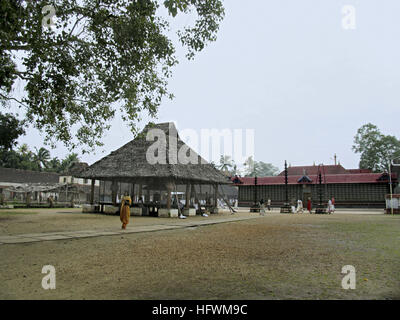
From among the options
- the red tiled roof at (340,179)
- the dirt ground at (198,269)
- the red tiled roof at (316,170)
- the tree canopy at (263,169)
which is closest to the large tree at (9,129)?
the dirt ground at (198,269)

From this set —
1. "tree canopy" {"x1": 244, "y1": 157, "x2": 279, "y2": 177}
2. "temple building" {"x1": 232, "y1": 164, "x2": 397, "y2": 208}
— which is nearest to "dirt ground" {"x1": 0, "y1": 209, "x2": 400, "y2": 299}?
→ "temple building" {"x1": 232, "y1": 164, "x2": 397, "y2": 208}

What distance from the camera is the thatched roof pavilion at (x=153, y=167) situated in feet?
61.7

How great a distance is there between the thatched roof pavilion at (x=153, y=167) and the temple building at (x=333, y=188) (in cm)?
1174

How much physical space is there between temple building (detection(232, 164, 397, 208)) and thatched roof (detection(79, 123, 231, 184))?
1151 cm

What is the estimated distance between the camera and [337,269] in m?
5.18

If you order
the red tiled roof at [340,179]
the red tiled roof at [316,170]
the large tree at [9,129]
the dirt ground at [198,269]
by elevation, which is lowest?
the dirt ground at [198,269]

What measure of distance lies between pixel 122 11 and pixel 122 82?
2.14m

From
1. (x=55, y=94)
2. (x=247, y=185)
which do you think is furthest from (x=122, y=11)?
(x=247, y=185)

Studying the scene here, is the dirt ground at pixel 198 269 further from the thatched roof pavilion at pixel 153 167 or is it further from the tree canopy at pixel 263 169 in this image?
the tree canopy at pixel 263 169

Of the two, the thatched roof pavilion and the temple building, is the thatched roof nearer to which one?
the thatched roof pavilion

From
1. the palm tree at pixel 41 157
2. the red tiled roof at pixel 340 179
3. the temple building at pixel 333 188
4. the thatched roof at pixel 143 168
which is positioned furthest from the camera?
the palm tree at pixel 41 157

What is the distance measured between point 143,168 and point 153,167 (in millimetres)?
800

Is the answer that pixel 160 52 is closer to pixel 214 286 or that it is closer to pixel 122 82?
pixel 122 82

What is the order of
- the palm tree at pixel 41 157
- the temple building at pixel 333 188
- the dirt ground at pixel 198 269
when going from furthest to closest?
the palm tree at pixel 41 157, the temple building at pixel 333 188, the dirt ground at pixel 198 269
